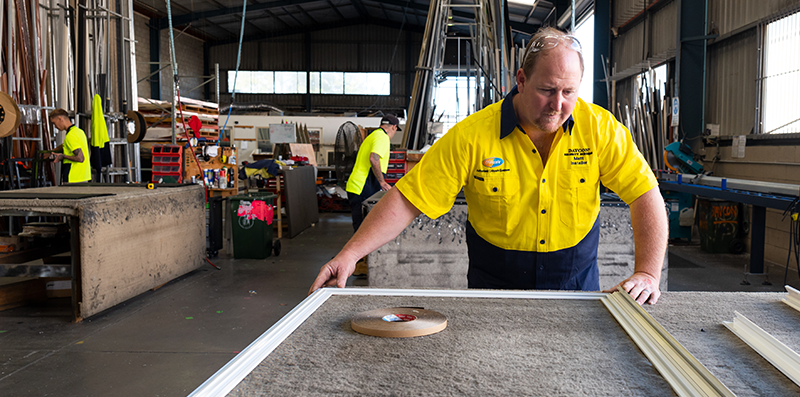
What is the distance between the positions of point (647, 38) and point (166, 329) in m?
9.32

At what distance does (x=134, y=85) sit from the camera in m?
7.56

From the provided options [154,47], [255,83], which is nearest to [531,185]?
[154,47]

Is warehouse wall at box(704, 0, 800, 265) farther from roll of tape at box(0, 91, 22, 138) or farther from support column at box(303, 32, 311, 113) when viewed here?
support column at box(303, 32, 311, 113)

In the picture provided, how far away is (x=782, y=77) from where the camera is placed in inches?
239

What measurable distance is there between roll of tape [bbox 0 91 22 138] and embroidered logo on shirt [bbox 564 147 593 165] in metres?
5.44

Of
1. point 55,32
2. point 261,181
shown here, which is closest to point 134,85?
point 55,32

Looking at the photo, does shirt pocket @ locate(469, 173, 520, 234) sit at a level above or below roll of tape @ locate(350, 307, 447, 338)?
above

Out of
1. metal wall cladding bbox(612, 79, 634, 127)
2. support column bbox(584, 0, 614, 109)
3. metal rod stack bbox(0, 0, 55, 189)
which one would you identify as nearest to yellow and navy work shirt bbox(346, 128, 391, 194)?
metal rod stack bbox(0, 0, 55, 189)

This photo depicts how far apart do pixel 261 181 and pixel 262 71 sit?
1413cm

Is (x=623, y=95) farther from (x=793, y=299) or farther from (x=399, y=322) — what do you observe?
(x=399, y=322)

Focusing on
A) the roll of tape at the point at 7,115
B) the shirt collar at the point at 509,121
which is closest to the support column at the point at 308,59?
the roll of tape at the point at 7,115

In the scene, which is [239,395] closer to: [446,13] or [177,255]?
[177,255]

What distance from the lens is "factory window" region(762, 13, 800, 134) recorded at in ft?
19.1

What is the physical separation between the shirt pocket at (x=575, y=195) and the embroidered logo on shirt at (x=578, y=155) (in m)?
0.03
